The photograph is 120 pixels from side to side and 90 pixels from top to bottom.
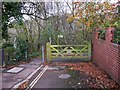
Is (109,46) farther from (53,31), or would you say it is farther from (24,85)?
(53,31)

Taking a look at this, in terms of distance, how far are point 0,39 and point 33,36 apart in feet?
18.9

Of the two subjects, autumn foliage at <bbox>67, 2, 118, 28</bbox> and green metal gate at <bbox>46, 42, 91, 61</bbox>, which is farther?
green metal gate at <bbox>46, 42, 91, 61</bbox>

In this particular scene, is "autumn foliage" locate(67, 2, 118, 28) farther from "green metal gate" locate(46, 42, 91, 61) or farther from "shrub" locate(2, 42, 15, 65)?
"shrub" locate(2, 42, 15, 65)

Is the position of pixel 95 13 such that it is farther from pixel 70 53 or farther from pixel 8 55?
pixel 8 55

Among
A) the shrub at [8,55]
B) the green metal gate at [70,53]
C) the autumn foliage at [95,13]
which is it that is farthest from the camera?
the green metal gate at [70,53]

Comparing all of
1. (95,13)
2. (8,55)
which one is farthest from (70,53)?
(8,55)

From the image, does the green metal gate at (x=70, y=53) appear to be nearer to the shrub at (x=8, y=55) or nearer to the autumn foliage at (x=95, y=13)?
the autumn foliage at (x=95, y=13)

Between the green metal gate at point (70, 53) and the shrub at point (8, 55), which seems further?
the green metal gate at point (70, 53)

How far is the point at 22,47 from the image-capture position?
11.5 m

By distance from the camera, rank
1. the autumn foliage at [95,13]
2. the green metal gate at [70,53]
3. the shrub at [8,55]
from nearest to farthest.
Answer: the shrub at [8,55], the autumn foliage at [95,13], the green metal gate at [70,53]

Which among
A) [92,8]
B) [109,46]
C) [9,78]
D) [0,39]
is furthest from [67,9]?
[9,78]

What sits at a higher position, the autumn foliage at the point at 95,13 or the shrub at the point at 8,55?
the autumn foliage at the point at 95,13

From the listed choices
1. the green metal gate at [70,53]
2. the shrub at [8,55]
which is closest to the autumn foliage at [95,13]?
the green metal gate at [70,53]

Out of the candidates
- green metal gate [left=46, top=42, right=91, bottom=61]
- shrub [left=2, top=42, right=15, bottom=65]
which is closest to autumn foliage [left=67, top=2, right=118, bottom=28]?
green metal gate [left=46, top=42, right=91, bottom=61]
